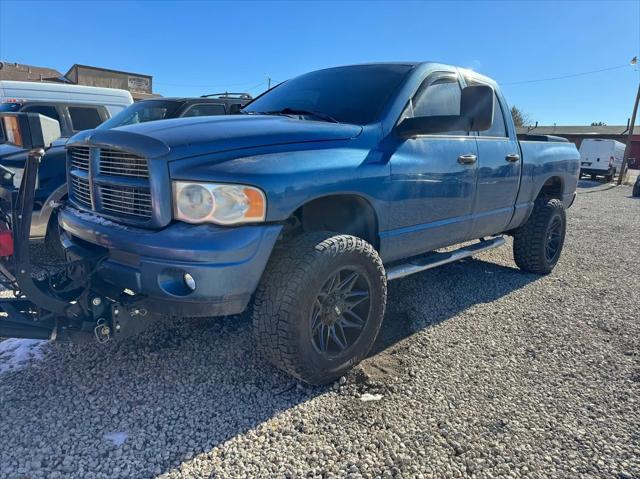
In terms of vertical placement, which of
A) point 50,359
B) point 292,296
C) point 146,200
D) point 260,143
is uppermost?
point 260,143

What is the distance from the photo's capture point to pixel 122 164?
2.47m

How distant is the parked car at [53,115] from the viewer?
461 centimetres

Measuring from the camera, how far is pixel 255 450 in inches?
86.2

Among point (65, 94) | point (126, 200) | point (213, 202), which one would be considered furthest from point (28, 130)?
point (65, 94)

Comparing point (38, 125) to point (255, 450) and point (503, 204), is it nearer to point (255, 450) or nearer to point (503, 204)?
point (255, 450)

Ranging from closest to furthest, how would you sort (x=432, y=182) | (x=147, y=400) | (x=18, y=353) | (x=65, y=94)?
1. (x=147, y=400)
2. (x=18, y=353)
3. (x=432, y=182)
4. (x=65, y=94)

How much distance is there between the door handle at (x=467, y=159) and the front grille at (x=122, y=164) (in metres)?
2.33

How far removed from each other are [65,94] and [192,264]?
6.50 meters

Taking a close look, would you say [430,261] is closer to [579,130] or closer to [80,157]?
[80,157]

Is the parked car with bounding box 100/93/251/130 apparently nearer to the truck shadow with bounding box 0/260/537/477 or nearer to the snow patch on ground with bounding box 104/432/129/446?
the truck shadow with bounding box 0/260/537/477

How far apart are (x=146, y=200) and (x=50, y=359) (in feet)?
4.66

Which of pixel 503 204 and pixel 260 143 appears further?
pixel 503 204

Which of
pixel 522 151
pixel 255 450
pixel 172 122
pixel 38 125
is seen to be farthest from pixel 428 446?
pixel 522 151

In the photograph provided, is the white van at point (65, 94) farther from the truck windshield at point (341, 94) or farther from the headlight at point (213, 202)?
the headlight at point (213, 202)
